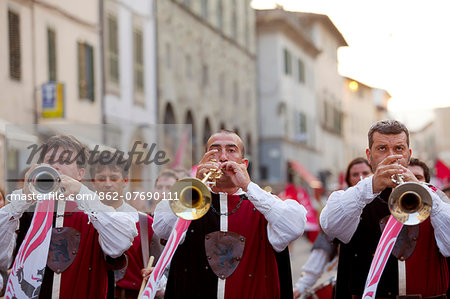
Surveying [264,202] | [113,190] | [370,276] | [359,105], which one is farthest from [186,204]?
[359,105]

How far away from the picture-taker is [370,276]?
4.73m

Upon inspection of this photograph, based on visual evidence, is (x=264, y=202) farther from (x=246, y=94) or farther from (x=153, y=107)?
(x=246, y=94)

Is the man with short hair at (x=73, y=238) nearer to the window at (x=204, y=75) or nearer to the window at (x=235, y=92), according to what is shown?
the window at (x=204, y=75)

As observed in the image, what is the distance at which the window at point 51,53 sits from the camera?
18.6m

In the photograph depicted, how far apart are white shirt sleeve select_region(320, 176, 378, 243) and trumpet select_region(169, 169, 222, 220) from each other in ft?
2.62

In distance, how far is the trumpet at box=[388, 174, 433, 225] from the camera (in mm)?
4410

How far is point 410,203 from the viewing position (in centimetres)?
450

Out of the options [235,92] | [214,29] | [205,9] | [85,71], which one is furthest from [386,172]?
[235,92]

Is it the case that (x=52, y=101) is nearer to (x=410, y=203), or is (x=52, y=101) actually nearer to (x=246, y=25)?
(x=410, y=203)

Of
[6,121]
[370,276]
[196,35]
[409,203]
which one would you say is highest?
[196,35]

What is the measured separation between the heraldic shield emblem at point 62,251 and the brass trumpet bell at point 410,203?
184cm

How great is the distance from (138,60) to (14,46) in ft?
22.2

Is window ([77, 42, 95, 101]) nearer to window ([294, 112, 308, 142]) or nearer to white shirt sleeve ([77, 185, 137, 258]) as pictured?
white shirt sleeve ([77, 185, 137, 258])

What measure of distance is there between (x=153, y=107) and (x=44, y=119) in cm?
717
